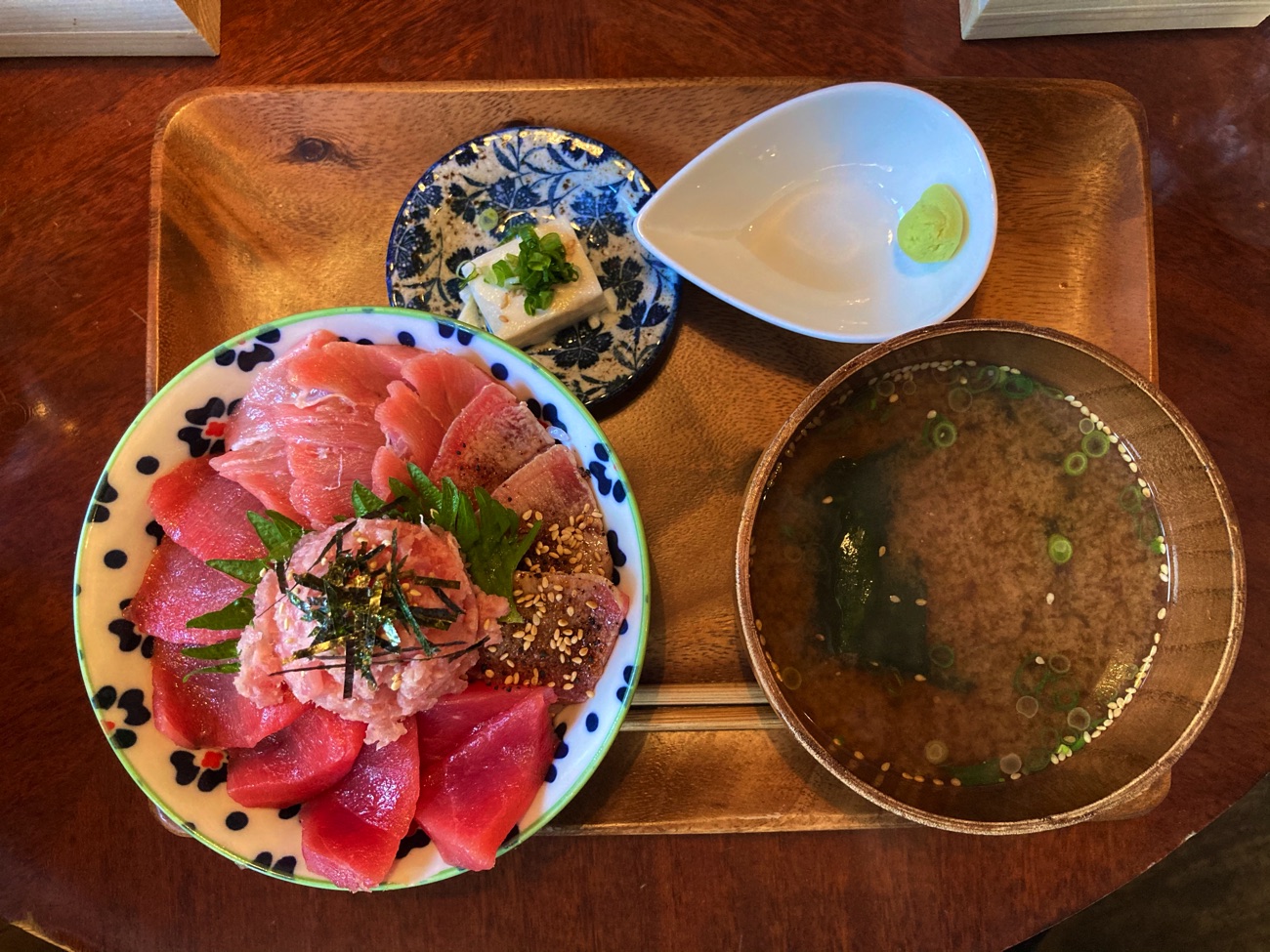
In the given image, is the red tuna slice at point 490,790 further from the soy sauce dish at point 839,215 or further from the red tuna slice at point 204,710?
the soy sauce dish at point 839,215

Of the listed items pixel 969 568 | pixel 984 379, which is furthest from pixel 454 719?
pixel 984 379

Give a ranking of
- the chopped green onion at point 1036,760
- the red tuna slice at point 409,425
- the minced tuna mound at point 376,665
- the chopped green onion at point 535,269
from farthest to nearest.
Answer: the chopped green onion at point 535,269 → the chopped green onion at point 1036,760 → the red tuna slice at point 409,425 → the minced tuna mound at point 376,665

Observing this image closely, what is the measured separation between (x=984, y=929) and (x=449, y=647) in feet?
4.04

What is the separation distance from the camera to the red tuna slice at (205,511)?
4.51 ft

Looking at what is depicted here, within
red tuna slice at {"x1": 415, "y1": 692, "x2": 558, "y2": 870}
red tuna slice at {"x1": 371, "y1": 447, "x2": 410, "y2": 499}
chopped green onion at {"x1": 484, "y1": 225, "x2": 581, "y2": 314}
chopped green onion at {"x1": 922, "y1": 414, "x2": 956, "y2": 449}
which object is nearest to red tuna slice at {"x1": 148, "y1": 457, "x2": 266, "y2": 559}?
red tuna slice at {"x1": 371, "y1": 447, "x2": 410, "y2": 499}

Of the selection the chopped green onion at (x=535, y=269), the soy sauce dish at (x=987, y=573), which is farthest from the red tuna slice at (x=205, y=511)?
the soy sauce dish at (x=987, y=573)

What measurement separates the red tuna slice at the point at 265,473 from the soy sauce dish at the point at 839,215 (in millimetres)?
821

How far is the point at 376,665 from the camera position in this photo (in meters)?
1.23

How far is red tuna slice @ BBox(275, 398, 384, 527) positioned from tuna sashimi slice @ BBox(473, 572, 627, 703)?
325 mm

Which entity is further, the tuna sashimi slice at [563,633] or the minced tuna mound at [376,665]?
the tuna sashimi slice at [563,633]

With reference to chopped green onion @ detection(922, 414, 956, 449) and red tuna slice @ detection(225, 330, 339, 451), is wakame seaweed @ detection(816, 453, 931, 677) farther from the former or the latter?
red tuna slice @ detection(225, 330, 339, 451)

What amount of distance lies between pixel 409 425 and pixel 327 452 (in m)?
0.15

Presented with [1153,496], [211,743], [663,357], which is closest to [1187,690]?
[1153,496]

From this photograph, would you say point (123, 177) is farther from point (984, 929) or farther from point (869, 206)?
point (984, 929)
